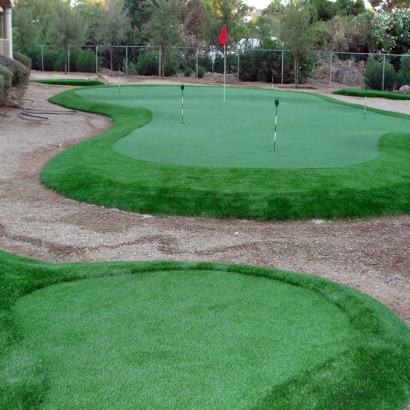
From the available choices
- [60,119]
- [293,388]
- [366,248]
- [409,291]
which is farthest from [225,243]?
[60,119]

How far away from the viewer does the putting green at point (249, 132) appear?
10445 mm

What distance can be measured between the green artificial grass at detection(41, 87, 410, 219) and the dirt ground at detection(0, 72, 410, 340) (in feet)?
0.71

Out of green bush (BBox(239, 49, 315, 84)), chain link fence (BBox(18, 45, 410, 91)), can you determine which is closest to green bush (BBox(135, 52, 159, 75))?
chain link fence (BBox(18, 45, 410, 91))

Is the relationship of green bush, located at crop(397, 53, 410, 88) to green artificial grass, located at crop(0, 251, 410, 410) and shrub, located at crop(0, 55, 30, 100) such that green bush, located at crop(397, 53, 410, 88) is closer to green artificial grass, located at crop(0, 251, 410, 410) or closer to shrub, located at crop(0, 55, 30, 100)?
shrub, located at crop(0, 55, 30, 100)

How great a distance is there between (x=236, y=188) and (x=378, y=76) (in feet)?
77.9

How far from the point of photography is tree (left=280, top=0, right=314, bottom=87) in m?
29.9

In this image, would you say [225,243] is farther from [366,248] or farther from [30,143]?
[30,143]

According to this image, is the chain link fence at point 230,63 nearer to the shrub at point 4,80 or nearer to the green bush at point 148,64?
the green bush at point 148,64

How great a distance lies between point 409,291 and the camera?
5.55m

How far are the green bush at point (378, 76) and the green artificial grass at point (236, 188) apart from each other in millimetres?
20671

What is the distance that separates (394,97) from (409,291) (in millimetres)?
22479

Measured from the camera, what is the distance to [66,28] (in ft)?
111

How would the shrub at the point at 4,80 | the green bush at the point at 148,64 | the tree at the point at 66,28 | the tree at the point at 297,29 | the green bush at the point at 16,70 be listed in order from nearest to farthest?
the shrub at the point at 4,80
the green bush at the point at 16,70
the tree at the point at 297,29
the tree at the point at 66,28
the green bush at the point at 148,64

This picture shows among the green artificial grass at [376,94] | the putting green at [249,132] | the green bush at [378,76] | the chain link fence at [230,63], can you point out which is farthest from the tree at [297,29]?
the putting green at [249,132]
